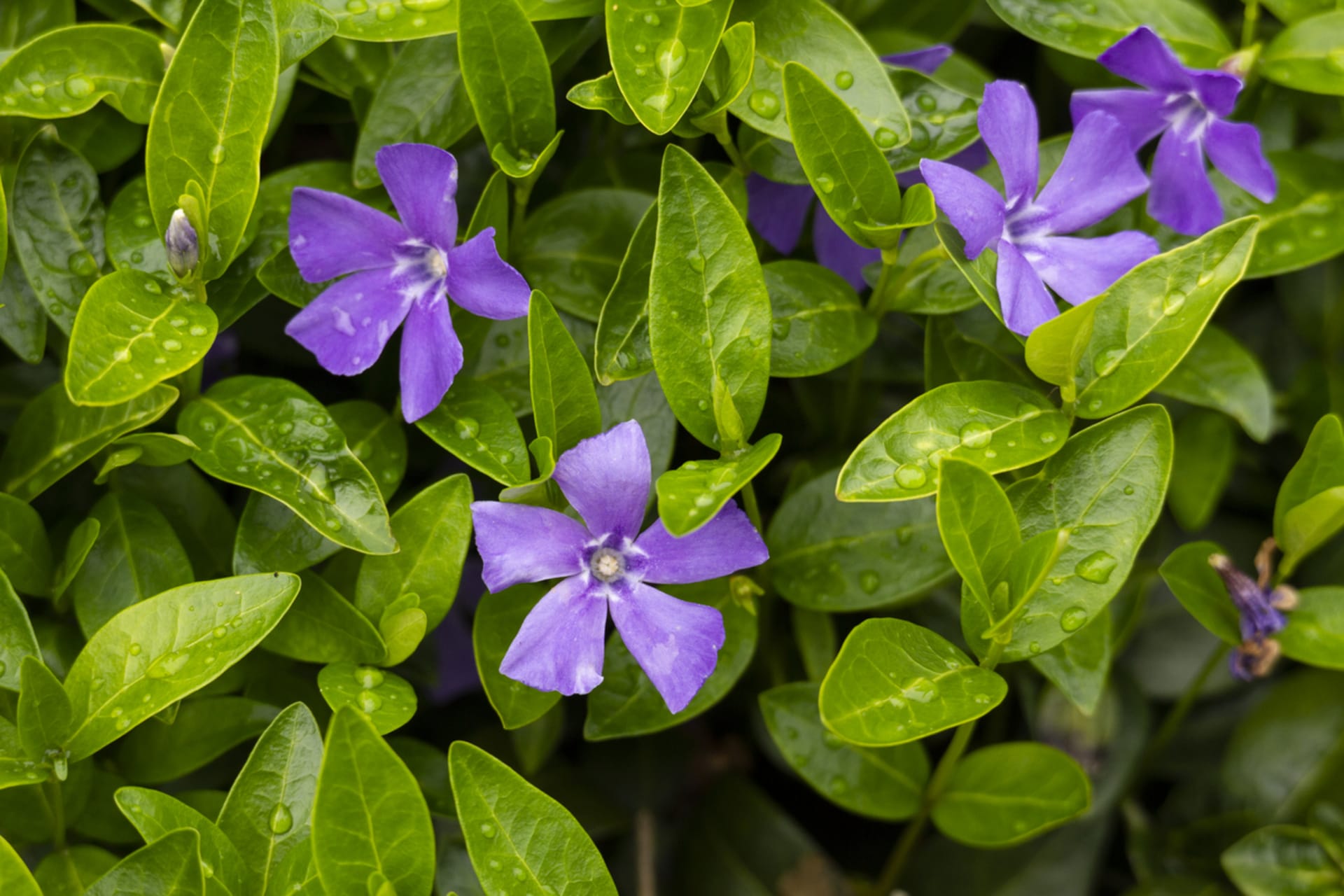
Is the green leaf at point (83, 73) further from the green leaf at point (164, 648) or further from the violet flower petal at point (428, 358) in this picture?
the green leaf at point (164, 648)

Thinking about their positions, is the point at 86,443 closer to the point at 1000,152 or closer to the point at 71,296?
the point at 71,296

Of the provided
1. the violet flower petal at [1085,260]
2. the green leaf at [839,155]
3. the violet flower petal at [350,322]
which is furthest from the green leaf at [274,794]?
the violet flower petal at [1085,260]

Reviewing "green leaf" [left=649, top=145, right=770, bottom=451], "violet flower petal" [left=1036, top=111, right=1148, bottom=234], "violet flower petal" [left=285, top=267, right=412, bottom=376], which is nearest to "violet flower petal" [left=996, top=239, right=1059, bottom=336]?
"violet flower petal" [left=1036, top=111, right=1148, bottom=234]

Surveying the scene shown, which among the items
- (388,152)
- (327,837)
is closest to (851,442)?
(388,152)

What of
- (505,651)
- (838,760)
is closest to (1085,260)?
(838,760)

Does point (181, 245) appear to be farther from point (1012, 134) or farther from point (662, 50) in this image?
point (1012, 134)
